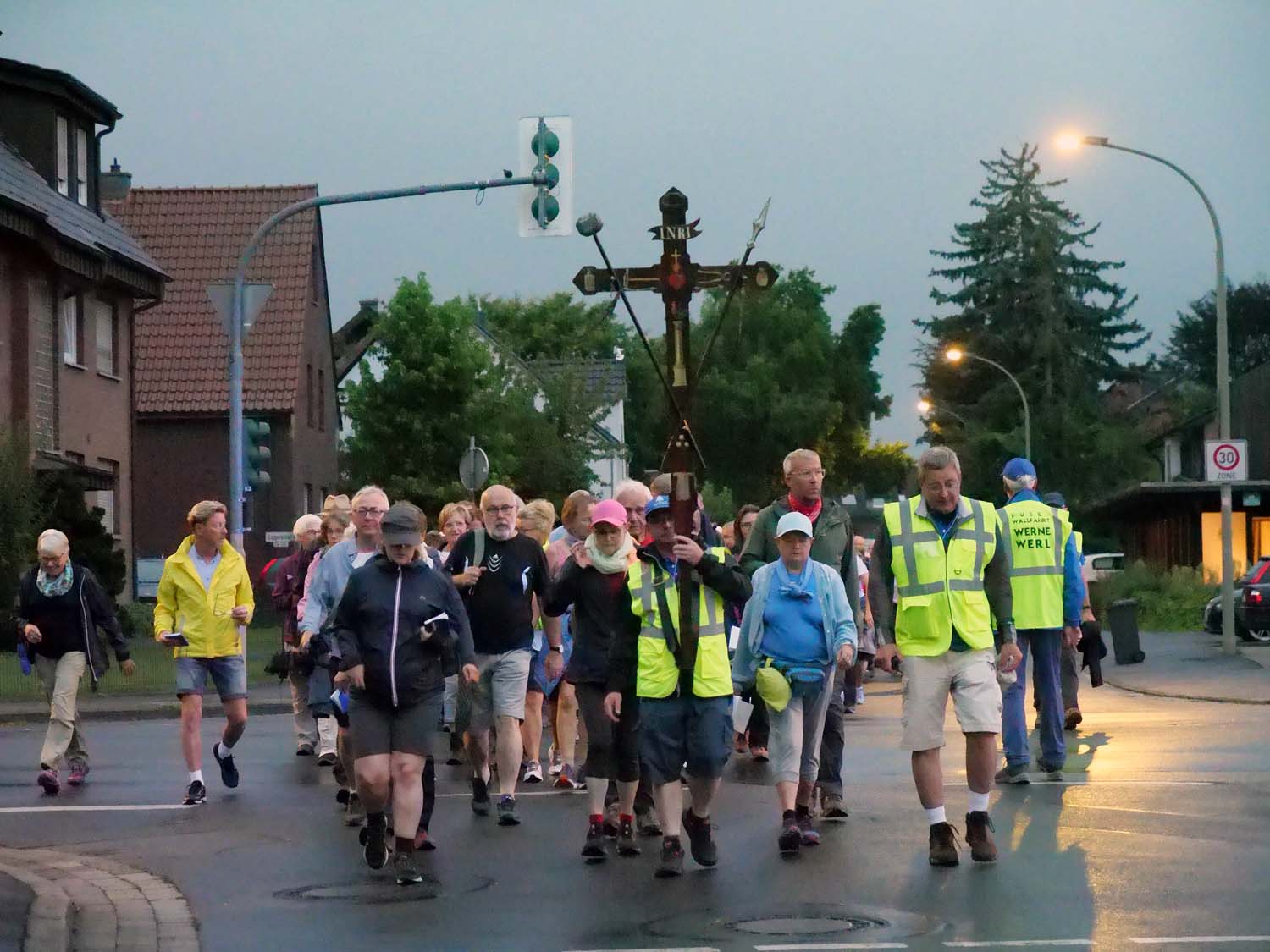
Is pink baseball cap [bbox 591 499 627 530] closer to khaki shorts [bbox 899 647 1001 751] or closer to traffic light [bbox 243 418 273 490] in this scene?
khaki shorts [bbox 899 647 1001 751]

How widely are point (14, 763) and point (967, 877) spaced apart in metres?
9.49

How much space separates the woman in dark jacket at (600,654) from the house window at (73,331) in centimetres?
2885

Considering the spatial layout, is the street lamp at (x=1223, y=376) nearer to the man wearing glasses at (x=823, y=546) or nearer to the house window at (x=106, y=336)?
the man wearing glasses at (x=823, y=546)

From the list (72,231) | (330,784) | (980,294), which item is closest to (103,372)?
(72,231)

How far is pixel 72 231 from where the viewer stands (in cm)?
3694

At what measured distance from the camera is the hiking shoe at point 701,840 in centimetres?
1007

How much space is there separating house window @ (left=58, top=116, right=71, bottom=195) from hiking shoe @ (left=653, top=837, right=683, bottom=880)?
3161 cm

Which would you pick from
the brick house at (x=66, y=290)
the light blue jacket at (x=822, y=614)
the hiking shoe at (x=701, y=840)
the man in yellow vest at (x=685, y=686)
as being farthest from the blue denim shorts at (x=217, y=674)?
the brick house at (x=66, y=290)

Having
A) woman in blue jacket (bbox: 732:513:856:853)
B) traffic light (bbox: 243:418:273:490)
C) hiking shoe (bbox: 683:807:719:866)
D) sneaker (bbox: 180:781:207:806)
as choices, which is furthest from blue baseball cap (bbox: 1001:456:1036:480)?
traffic light (bbox: 243:418:273:490)

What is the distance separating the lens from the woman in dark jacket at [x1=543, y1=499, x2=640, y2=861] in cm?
1076

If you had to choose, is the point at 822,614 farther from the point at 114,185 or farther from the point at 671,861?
the point at 114,185

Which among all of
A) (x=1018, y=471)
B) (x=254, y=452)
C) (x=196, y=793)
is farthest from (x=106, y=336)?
(x=1018, y=471)

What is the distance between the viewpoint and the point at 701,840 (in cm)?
1009

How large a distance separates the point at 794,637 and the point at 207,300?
136 feet
